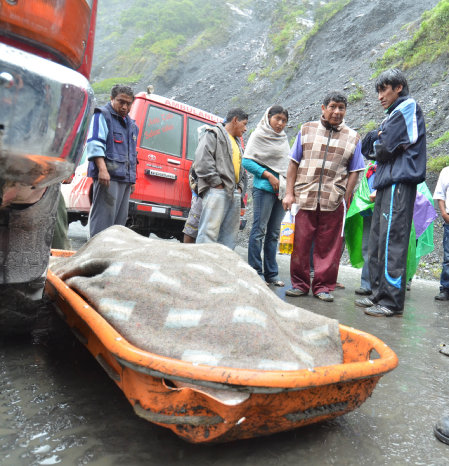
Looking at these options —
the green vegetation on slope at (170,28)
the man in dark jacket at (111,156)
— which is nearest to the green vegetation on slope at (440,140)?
the man in dark jacket at (111,156)

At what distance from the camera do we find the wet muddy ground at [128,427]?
1235mm

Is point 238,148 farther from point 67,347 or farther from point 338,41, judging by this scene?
point 338,41

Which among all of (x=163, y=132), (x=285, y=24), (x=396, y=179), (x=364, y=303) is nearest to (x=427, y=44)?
(x=163, y=132)

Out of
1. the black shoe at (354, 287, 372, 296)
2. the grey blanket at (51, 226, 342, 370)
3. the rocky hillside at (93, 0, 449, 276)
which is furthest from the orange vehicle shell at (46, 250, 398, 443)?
the rocky hillside at (93, 0, 449, 276)

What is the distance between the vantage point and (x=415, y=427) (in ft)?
5.08

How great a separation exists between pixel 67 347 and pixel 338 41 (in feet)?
73.0

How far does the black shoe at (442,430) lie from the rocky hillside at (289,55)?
5.48 metres

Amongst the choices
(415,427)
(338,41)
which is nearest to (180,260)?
(415,427)

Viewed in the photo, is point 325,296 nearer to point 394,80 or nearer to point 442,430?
point 394,80

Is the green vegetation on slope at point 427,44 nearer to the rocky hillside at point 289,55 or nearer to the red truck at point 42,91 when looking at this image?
the rocky hillside at point 289,55

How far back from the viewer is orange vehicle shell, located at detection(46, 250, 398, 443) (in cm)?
108

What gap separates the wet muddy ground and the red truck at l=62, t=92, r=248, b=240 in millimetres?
3216

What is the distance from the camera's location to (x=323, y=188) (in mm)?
3824

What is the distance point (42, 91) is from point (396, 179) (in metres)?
2.76
